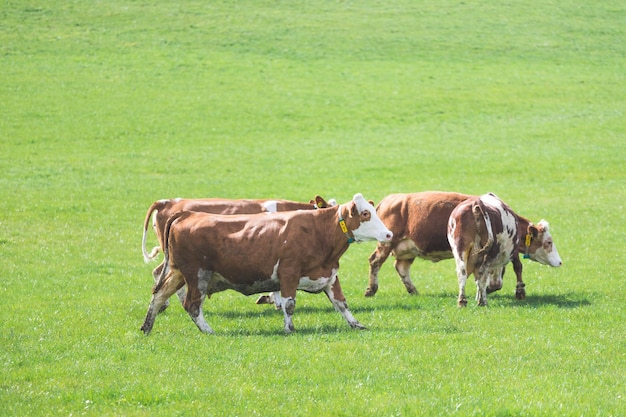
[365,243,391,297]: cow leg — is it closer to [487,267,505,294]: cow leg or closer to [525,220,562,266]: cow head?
[487,267,505,294]: cow leg

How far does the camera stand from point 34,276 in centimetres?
1978

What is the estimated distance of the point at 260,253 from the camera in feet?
47.2

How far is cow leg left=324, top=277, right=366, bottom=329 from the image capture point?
1442 cm

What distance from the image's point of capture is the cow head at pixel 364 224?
14.8m

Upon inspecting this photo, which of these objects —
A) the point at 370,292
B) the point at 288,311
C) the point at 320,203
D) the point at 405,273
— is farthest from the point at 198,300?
the point at 405,273

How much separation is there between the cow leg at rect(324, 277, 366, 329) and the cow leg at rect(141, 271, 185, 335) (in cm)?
223

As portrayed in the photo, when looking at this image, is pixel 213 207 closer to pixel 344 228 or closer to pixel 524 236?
pixel 344 228

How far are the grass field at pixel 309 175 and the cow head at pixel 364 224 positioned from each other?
1350 mm

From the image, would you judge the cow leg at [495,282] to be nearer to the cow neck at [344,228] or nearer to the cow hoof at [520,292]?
the cow hoof at [520,292]

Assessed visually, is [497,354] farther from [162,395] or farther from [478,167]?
[478,167]

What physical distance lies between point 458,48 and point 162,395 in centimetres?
5325

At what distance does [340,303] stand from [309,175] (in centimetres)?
2195

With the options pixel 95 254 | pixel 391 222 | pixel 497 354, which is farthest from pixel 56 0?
pixel 497 354

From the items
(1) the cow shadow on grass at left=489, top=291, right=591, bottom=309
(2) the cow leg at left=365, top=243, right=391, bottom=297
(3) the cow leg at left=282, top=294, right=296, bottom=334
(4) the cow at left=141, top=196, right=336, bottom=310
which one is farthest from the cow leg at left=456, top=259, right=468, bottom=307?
(3) the cow leg at left=282, top=294, right=296, bottom=334
